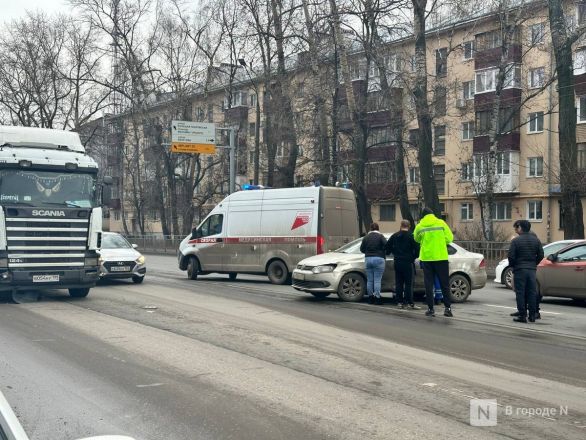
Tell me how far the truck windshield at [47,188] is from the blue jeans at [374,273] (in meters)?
5.79

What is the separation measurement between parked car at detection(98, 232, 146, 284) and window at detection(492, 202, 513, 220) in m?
31.5

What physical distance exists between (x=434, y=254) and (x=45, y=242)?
7.50m

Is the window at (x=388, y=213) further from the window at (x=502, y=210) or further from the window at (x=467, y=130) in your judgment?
the window at (x=502, y=210)

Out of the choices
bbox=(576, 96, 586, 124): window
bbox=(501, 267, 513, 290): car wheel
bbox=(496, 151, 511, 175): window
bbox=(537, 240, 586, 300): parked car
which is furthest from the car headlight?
bbox=(496, 151, 511, 175): window

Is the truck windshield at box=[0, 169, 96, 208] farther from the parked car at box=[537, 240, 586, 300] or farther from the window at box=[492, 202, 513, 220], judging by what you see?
the window at box=[492, 202, 513, 220]

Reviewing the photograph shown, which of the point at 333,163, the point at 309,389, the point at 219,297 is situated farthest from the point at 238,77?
the point at 309,389

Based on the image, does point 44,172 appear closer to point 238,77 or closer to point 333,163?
point 333,163

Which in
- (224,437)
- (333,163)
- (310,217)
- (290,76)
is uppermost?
(290,76)

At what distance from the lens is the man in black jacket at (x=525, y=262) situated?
446 inches

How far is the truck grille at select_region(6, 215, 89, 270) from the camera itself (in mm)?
13102

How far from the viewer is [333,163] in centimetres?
3094

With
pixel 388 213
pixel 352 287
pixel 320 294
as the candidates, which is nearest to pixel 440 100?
pixel 320 294

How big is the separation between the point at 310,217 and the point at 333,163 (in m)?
13.2

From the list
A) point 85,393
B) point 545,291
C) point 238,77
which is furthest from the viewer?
point 238,77
